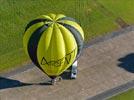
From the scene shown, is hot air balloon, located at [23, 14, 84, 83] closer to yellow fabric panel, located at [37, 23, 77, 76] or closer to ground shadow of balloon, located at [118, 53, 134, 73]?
yellow fabric panel, located at [37, 23, 77, 76]

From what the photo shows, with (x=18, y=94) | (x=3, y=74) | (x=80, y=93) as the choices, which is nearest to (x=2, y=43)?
(x=3, y=74)

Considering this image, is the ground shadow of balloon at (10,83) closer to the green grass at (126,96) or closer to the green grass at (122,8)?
the green grass at (126,96)

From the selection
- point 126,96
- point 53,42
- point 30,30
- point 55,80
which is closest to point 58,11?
point 55,80

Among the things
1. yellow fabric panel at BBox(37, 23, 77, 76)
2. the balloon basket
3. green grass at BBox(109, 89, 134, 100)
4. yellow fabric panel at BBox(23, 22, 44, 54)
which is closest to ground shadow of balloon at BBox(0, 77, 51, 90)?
the balloon basket

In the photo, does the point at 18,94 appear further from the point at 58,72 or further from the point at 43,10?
the point at 43,10

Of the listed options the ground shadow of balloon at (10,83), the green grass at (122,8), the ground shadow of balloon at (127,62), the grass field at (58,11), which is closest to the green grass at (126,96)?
the ground shadow of balloon at (127,62)
